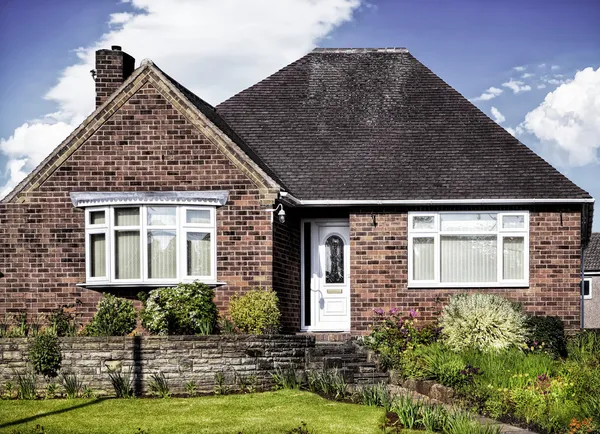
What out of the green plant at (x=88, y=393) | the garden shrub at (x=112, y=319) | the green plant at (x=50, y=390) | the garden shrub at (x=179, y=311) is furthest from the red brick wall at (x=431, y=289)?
the green plant at (x=50, y=390)

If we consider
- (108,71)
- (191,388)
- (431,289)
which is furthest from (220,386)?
(108,71)

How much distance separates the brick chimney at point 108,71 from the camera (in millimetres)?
21781

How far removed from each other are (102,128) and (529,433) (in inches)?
471

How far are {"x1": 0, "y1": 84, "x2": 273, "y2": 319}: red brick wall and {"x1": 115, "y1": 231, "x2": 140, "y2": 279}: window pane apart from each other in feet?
2.72

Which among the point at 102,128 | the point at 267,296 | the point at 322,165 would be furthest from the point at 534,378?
the point at 102,128

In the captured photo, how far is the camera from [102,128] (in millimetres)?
20391

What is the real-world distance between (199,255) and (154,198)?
1558mm

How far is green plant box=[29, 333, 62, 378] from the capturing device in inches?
669

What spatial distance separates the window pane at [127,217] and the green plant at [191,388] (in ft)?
14.6

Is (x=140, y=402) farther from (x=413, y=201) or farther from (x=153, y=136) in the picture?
(x=413, y=201)

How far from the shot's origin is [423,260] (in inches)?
854

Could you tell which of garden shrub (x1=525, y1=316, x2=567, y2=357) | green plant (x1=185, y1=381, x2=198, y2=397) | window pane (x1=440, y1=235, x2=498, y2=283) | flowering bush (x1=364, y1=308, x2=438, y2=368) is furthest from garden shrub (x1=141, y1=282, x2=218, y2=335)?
garden shrub (x1=525, y1=316, x2=567, y2=357)

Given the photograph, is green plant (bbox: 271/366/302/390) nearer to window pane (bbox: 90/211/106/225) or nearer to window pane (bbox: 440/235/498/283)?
window pane (bbox: 90/211/106/225)

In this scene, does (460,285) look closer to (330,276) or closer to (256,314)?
(330,276)
